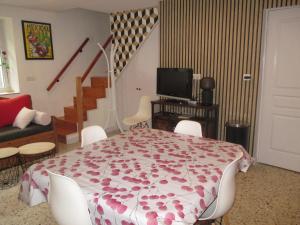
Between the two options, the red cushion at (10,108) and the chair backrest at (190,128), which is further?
the red cushion at (10,108)

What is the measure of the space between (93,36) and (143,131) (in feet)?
12.7

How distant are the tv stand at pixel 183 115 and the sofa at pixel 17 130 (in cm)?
180

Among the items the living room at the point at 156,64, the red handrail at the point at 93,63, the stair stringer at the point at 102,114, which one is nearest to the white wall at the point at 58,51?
the living room at the point at 156,64

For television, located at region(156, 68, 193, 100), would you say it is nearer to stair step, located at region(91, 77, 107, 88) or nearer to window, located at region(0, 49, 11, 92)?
stair step, located at region(91, 77, 107, 88)

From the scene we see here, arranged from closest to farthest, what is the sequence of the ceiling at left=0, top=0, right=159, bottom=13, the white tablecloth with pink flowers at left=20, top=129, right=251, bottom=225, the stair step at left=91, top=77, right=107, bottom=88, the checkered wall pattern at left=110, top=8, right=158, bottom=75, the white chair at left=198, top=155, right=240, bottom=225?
1. the white tablecloth with pink flowers at left=20, top=129, right=251, bottom=225
2. the white chair at left=198, top=155, right=240, bottom=225
3. the ceiling at left=0, top=0, right=159, bottom=13
4. the checkered wall pattern at left=110, top=8, right=158, bottom=75
5. the stair step at left=91, top=77, right=107, bottom=88

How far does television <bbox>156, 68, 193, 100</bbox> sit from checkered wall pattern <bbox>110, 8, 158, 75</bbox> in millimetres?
1037

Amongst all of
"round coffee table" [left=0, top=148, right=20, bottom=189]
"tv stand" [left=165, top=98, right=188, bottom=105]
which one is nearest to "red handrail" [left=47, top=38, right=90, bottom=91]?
"round coffee table" [left=0, top=148, right=20, bottom=189]

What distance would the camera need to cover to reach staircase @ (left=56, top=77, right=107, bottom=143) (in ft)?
16.1

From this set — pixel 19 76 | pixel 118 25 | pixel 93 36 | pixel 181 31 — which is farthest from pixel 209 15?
pixel 19 76

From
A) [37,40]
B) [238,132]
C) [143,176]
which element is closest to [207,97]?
[238,132]

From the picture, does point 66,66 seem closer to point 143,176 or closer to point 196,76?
point 196,76

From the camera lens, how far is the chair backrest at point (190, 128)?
2641 mm

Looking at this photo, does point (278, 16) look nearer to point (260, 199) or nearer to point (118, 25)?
point (260, 199)

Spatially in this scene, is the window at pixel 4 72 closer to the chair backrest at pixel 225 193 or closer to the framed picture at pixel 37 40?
the framed picture at pixel 37 40
